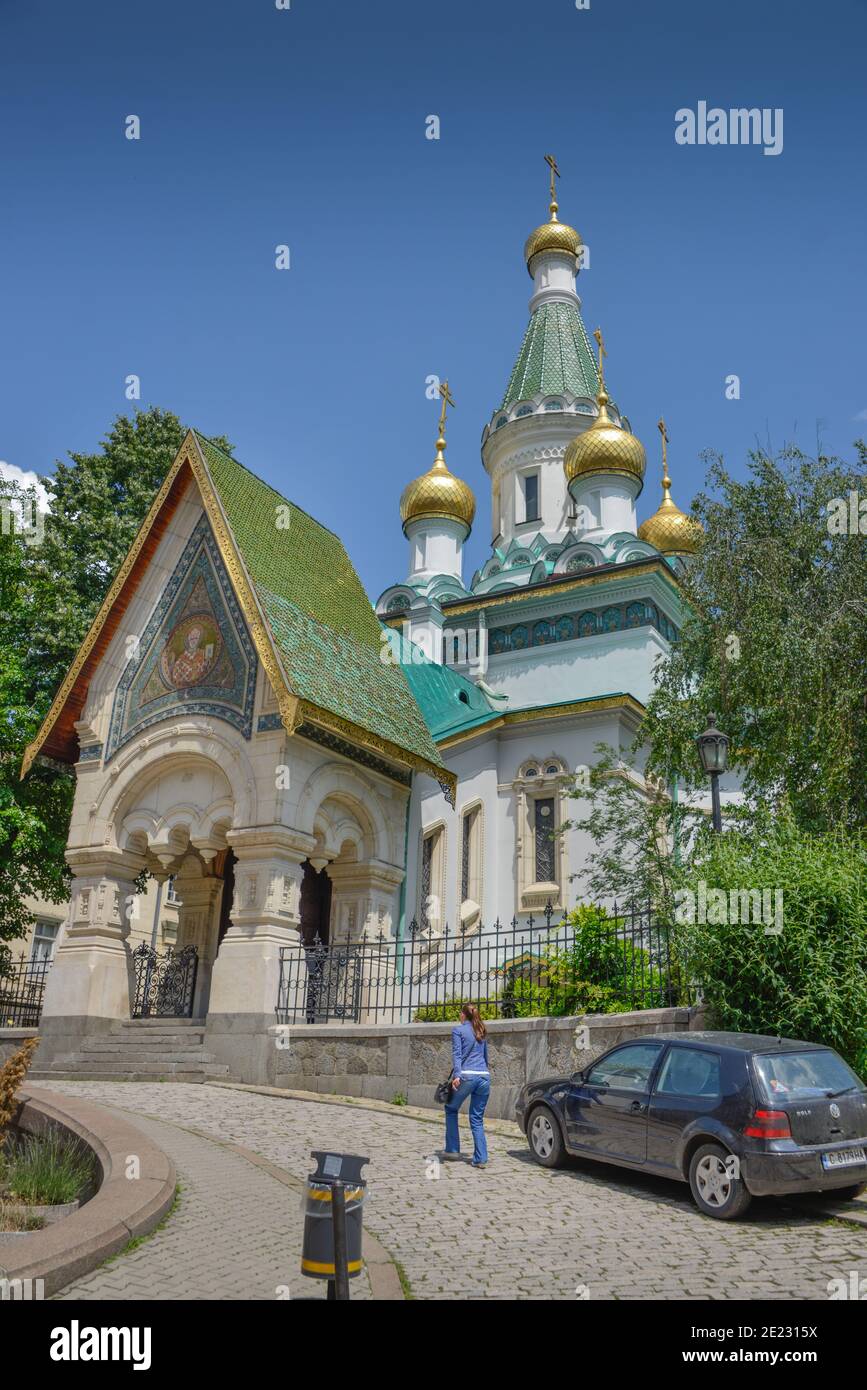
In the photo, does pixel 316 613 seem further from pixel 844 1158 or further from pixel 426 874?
pixel 844 1158

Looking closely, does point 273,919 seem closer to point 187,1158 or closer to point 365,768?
point 365,768

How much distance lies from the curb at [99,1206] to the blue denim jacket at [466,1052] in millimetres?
2935

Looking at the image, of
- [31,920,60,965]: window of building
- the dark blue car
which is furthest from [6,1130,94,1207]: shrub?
[31,920,60,965]: window of building

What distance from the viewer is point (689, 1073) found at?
885cm

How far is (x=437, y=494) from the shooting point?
35.2m

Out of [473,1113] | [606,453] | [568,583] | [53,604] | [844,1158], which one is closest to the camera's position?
[844,1158]

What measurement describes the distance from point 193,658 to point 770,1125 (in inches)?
515

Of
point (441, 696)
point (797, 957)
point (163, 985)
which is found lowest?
point (163, 985)

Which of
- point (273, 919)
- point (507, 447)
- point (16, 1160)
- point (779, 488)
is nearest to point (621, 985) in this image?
point (273, 919)

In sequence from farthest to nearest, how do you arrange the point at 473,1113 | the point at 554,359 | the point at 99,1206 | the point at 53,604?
the point at 554,359 → the point at 53,604 → the point at 473,1113 → the point at 99,1206

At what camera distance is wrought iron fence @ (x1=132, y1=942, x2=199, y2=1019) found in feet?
62.5

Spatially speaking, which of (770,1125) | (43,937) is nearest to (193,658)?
(770,1125)

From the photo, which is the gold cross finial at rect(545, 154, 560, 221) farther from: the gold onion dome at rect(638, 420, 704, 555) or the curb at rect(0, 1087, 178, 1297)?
the curb at rect(0, 1087, 178, 1297)
